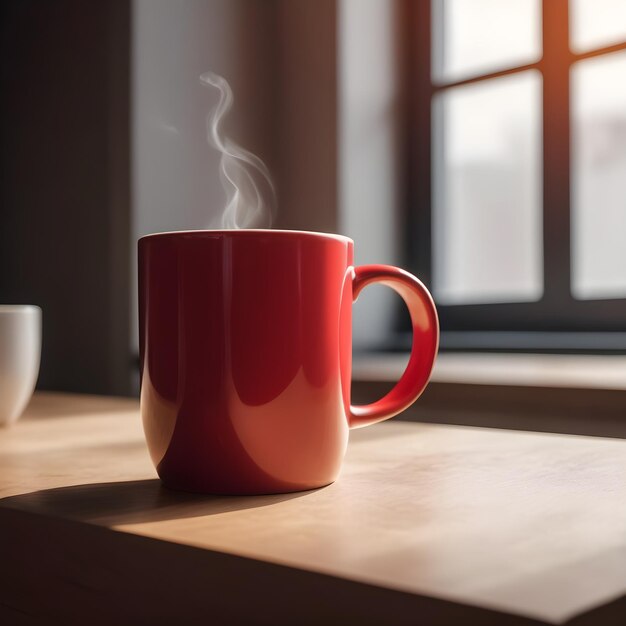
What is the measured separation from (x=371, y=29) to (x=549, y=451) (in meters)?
1.44

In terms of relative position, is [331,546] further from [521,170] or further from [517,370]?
[521,170]

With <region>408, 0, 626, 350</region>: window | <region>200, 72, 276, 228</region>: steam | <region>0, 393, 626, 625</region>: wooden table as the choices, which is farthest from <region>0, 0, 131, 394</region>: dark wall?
<region>0, 393, 626, 625</region>: wooden table

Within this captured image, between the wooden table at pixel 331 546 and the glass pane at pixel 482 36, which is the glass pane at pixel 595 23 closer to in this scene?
the glass pane at pixel 482 36

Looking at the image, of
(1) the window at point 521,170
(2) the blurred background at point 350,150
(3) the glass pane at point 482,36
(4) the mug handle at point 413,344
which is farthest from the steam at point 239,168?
(4) the mug handle at point 413,344

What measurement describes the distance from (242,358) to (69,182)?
1455 mm

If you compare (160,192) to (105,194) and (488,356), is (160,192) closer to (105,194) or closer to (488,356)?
(105,194)

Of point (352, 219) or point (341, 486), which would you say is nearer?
point (341, 486)

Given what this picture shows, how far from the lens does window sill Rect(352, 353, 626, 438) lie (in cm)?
89

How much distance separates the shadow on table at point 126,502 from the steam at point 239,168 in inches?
50.8

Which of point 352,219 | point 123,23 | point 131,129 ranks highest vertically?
point 123,23

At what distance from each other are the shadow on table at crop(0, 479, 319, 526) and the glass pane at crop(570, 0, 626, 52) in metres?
1.46

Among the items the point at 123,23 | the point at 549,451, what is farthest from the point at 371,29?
the point at 549,451

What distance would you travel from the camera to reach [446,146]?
1.87 m

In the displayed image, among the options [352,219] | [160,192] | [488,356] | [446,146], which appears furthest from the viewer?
[446,146]
